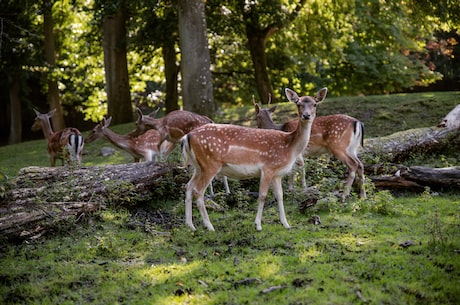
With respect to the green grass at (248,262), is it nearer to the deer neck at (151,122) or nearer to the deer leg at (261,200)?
the deer leg at (261,200)

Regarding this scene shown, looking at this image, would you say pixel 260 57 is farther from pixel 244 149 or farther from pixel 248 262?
pixel 248 262

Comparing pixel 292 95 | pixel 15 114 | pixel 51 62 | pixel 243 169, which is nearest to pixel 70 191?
pixel 243 169

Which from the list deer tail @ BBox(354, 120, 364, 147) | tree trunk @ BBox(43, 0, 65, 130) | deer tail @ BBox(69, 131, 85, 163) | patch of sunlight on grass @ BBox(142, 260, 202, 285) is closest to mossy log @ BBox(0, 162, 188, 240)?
patch of sunlight on grass @ BBox(142, 260, 202, 285)

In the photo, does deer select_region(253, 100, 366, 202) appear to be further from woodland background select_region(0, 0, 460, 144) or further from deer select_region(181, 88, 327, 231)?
woodland background select_region(0, 0, 460, 144)

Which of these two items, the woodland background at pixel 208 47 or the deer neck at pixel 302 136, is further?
the woodland background at pixel 208 47

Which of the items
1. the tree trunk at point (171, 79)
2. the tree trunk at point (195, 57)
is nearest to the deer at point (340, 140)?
the tree trunk at point (195, 57)

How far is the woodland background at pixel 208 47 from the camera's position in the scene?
1460 centimetres

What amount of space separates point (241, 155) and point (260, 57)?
42.3 ft

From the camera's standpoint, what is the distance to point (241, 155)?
733 centimetres

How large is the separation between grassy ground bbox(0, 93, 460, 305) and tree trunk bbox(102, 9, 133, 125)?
37.2 ft

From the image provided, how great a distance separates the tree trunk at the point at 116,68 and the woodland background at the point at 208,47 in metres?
0.03

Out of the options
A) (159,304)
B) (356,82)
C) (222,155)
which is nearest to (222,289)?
(159,304)

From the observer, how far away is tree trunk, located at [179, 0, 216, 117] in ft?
45.0

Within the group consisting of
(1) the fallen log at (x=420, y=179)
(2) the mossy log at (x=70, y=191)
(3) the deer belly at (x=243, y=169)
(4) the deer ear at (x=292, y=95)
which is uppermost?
(4) the deer ear at (x=292, y=95)
